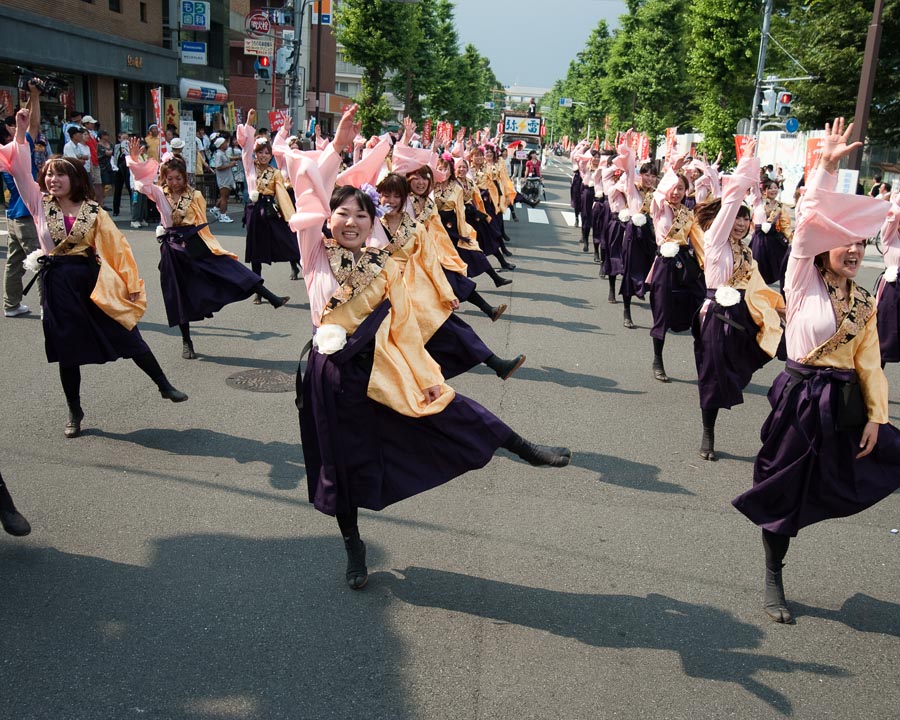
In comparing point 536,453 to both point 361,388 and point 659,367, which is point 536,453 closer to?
point 361,388

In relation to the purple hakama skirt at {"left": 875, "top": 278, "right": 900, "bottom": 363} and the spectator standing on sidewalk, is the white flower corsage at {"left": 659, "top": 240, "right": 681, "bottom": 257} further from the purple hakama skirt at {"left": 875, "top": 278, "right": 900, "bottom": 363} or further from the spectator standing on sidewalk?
the spectator standing on sidewalk

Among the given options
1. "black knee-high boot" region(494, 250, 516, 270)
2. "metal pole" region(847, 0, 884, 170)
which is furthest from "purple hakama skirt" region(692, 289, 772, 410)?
"metal pole" region(847, 0, 884, 170)

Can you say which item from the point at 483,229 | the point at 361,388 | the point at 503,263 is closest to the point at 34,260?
the point at 361,388

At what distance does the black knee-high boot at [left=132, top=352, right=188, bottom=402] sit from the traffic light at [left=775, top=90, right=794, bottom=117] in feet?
71.2

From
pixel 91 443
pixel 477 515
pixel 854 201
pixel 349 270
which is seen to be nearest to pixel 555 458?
pixel 477 515

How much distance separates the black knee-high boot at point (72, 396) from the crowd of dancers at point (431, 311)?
0.02 meters

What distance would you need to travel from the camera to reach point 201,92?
112 feet

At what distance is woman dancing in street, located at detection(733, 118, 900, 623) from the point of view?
3.85 metres

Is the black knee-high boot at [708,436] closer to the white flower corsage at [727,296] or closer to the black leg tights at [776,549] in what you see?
the white flower corsage at [727,296]

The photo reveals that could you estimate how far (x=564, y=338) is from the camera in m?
9.71

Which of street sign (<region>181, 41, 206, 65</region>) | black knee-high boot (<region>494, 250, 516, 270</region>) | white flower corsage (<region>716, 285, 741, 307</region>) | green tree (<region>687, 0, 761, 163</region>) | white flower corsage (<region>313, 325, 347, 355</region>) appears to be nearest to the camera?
white flower corsage (<region>313, 325, 347, 355</region>)

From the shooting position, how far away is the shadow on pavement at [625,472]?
5.45 meters

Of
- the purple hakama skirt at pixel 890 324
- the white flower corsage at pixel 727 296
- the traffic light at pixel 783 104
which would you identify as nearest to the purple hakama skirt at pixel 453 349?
the white flower corsage at pixel 727 296

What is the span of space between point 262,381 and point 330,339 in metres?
3.86
